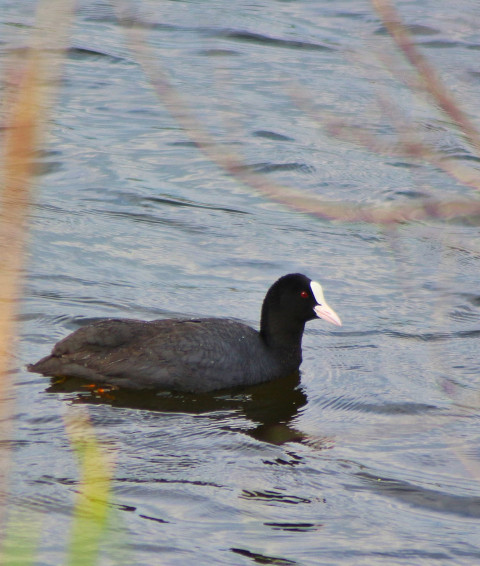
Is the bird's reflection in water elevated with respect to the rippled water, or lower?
lower

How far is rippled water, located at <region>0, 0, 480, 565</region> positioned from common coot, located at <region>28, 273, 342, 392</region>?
0.12m

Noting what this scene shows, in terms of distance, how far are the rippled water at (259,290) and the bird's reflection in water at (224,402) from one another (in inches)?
0.7

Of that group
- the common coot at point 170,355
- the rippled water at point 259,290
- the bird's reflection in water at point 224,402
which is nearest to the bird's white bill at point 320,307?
the common coot at point 170,355

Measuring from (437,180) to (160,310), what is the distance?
4.56m

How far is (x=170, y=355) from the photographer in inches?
254

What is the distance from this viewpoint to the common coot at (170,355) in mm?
6359

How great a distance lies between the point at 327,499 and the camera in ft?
16.8

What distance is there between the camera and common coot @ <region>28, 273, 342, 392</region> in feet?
20.9

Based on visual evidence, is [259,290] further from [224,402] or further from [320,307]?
[224,402]


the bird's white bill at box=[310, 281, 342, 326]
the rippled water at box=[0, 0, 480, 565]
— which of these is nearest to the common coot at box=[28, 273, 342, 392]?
the bird's white bill at box=[310, 281, 342, 326]

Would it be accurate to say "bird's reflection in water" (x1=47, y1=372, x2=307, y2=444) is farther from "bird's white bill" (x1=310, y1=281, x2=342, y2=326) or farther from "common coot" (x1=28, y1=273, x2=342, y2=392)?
"bird's white bill" (x1=310, y1=281, x2=342, y2=326)

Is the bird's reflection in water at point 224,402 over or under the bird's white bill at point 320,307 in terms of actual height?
under

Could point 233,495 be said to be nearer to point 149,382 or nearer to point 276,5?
point 149,382

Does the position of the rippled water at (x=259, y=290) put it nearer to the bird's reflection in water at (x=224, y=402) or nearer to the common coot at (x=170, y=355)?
the bird's reflection in water at (x=224, y=402)
